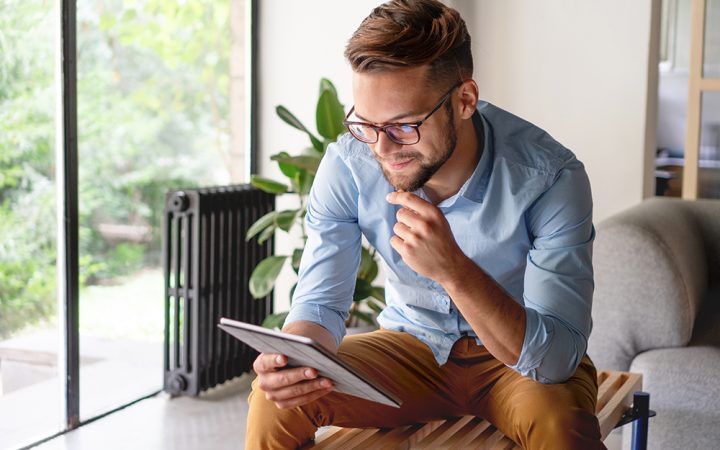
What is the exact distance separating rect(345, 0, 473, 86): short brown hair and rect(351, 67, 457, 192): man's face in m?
0.02

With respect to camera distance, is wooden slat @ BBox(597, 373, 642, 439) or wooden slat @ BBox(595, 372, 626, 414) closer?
wooden slat @ BBox(597, 373, 642, 439)

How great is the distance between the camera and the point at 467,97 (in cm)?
165

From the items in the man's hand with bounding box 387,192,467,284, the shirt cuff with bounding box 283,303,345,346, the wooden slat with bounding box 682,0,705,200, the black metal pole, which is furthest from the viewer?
the wooden slat with bounding box 682,0,705,200

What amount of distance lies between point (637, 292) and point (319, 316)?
3.92 ft

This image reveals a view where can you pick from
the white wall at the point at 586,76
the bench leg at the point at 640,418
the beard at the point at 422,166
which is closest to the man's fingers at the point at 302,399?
the beard at the point at 422,166

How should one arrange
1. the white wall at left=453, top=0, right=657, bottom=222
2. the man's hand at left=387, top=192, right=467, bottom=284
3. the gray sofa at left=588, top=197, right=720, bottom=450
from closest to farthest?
the man's hand at left=387, top=192, right=467, bottom=284 → the gray sofa at left=588, top=197, right=720, bottom=450 → the white wall at left=453, top=0, right=657, bottom=222

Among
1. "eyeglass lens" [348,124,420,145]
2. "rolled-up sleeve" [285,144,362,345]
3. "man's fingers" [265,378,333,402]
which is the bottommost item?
"man's fingers" [265,378,333,402]

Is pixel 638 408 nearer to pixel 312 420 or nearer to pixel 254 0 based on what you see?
pixel 312 420

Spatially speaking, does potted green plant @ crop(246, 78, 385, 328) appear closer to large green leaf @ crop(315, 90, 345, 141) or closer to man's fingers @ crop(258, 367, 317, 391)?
large green leaf @ crop(315, 90, 345, 141)

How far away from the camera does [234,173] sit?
158 inches

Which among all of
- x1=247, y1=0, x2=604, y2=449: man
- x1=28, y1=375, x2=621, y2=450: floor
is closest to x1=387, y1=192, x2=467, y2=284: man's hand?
x1=247, y1=0, x2=604, y2=449: man

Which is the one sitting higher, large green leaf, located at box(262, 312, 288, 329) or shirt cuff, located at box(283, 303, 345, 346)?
shirt cuff, located at box(283, 303, 345, 346)

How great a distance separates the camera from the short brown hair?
1.57m

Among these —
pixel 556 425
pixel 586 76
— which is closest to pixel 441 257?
pixel 556 425
